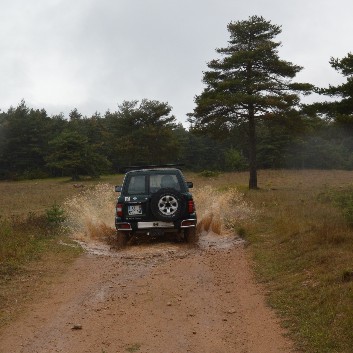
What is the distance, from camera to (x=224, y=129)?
28.4m

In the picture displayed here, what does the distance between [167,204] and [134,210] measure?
2.87 ft

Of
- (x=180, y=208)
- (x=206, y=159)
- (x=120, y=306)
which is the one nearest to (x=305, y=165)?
(x=206, y=159)

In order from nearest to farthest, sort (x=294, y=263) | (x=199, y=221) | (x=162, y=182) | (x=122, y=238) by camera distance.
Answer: (x=294, y=263) → (x=122, y=238) → (x=162, y=182) → (x=199, y=221)

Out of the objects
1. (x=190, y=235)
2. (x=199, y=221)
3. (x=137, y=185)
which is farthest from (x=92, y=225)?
(x=190, y=235)

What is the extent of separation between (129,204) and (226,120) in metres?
17.6

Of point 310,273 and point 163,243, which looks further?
point 163,243

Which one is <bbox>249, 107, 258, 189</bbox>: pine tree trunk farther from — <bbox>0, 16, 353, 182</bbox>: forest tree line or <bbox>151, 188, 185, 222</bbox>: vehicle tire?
<bbox>151, 188, 185, 222</bbox>: vehicle tire

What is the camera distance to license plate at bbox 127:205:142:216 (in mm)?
11086

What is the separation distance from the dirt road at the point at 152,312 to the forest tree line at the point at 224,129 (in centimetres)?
466

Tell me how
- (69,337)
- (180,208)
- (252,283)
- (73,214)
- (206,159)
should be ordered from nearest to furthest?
(69,337)
(252,283)
(180,208)
(73,214)
(206,159)

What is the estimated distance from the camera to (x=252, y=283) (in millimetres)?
7715

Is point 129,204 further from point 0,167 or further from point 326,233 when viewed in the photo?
point 0,167

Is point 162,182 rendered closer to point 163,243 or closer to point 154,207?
point 154,207

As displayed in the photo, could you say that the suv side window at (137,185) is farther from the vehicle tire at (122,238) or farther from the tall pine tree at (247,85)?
the tall pine tree at (247,85)
